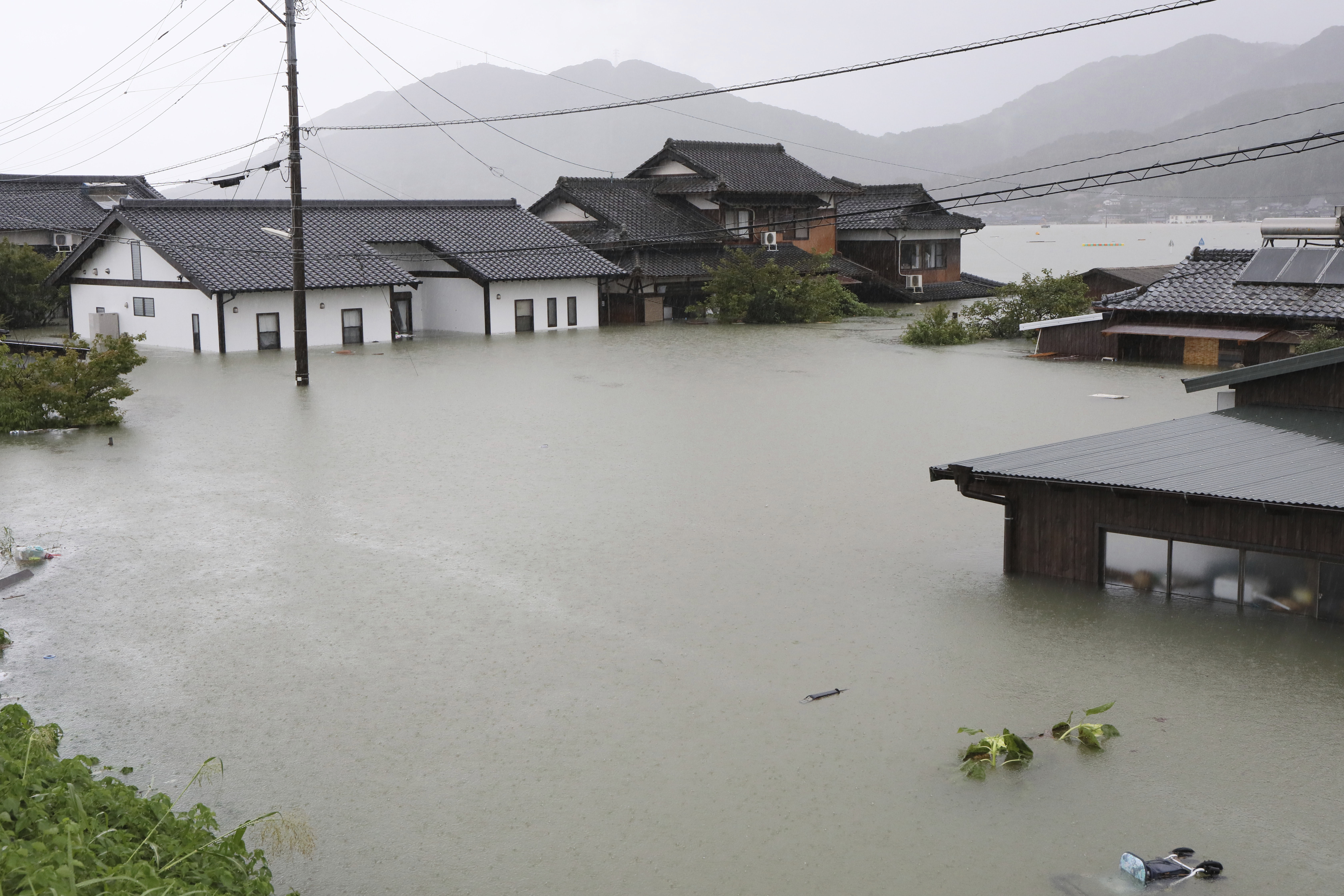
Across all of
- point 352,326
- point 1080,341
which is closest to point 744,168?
point 352,326

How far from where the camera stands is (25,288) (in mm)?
37719

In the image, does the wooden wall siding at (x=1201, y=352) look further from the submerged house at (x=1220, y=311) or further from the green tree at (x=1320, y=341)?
the green tree at (x=1320, y=341)

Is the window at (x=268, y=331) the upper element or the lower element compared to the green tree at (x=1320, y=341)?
upper

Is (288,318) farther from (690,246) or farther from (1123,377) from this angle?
(1123,377)

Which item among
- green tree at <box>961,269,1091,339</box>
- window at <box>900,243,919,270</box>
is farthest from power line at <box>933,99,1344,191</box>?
window at <box>900,243,919,270</box>

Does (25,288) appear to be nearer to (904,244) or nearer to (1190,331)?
(904,244)

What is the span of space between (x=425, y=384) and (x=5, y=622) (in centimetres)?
1523

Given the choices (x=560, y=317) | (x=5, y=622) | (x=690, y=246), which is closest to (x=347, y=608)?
(x=5, y=622)

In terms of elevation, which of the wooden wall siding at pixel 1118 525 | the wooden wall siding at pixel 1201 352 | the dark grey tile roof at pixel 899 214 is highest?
the dark grey tile roof at pixel 899 214

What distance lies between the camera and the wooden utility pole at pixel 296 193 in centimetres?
2552

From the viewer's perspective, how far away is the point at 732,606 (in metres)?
11.3

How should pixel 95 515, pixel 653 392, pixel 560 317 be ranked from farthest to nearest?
1. pixel 560 317
2. pixel 653 392
3. pixel 95 515

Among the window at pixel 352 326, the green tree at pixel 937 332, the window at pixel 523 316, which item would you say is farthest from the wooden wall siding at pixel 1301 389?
the window at pixel 523 316

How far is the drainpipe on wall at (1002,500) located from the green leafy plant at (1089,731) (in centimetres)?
366
